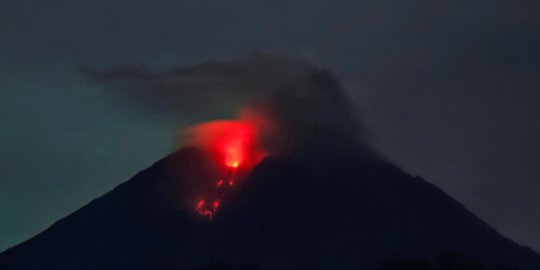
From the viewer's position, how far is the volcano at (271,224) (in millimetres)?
144250

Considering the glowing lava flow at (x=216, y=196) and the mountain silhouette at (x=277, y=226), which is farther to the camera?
the glowing lava flow at (x=216, y=196)

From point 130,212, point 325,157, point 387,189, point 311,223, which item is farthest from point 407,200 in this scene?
point 130,212

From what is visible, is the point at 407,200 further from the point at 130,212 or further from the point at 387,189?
the point at 130,212

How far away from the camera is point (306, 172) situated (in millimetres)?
175750

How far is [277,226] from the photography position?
158 m

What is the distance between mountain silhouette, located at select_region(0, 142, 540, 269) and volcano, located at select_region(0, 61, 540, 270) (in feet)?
0.63

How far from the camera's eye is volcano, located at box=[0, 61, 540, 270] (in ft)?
473

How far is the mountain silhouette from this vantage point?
144m

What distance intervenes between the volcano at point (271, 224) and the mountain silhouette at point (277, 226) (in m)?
0.19

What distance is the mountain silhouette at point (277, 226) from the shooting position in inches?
5673

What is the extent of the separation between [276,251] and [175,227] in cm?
1998

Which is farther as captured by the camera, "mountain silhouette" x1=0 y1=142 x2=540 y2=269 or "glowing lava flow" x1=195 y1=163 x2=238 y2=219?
"glowing lava flow" x1=195 y1=163 x2=238 y2=219

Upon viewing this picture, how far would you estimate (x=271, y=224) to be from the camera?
15812cm

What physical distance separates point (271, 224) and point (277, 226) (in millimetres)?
974
